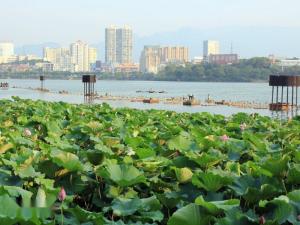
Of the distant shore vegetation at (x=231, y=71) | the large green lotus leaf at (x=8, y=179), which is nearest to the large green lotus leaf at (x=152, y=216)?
the large green lotus leaf at (x=8, y=179)

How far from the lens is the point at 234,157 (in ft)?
12.0

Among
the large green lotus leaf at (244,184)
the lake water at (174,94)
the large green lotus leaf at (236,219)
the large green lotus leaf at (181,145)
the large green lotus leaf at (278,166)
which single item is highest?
the large green lotus leaf at (278,166)

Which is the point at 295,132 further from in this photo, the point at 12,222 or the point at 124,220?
→ the point at 12,222

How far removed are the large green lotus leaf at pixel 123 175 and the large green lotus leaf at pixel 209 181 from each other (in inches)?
10.5

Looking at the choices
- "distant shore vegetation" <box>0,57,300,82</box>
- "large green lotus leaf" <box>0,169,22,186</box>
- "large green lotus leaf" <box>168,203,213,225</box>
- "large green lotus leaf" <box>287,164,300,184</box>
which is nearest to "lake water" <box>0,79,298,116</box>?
"distant shore vegetation" <box>0,57,300,82</box>

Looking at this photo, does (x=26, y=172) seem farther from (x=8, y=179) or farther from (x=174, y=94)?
(x=174, y=94)

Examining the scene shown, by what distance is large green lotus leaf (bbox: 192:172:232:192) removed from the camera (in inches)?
100.0

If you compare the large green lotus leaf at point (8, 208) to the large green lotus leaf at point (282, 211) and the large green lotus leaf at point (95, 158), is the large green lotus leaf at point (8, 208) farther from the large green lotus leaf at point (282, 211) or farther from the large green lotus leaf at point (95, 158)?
the large green lotus leaf at point (95, 158)

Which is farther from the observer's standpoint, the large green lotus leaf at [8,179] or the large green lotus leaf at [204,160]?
the large green lotus leaf at [204,160]

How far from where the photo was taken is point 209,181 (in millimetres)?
2549

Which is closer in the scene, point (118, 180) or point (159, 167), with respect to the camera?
point (118, 180)

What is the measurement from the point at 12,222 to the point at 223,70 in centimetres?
12654

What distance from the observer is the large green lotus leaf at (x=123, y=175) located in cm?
263

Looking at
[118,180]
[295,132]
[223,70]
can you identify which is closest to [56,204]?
[118,180]
